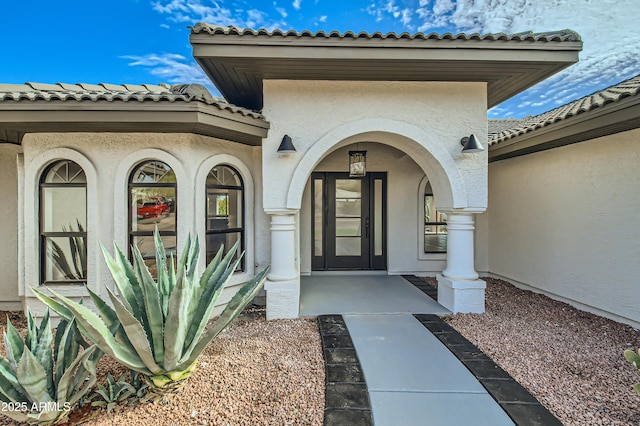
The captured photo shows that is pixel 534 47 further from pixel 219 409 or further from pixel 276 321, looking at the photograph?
pixel 219 409

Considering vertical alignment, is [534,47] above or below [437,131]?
above

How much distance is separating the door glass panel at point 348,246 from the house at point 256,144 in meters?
2.80

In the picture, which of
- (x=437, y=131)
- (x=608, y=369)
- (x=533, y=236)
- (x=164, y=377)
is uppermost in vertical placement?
(x=437, y=131)

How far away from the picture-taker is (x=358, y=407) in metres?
2.93

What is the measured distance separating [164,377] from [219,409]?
2.08 feet

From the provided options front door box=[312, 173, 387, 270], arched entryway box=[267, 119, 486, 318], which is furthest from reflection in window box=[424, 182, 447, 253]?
arched entryway box=[267, 119, 486, 318]

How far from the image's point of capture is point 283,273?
5281 millimetres

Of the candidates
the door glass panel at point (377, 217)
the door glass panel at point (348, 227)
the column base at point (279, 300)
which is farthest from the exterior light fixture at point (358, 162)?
the column base at point (279, 300)

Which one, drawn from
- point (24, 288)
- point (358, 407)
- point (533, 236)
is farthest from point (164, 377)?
point (533, 236)

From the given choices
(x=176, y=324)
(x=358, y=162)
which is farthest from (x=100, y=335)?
(x=358, y=162)

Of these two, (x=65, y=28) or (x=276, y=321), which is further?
(x=65, y=28)

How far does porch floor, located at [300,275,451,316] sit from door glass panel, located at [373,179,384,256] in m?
0.87

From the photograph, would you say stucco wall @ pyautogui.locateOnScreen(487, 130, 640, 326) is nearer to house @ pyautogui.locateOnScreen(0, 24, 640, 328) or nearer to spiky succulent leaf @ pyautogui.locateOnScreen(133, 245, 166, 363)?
house @ pyautogui.locateOnScreen(0, 24, 640, 328)

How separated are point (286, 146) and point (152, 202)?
2642 millimetres
